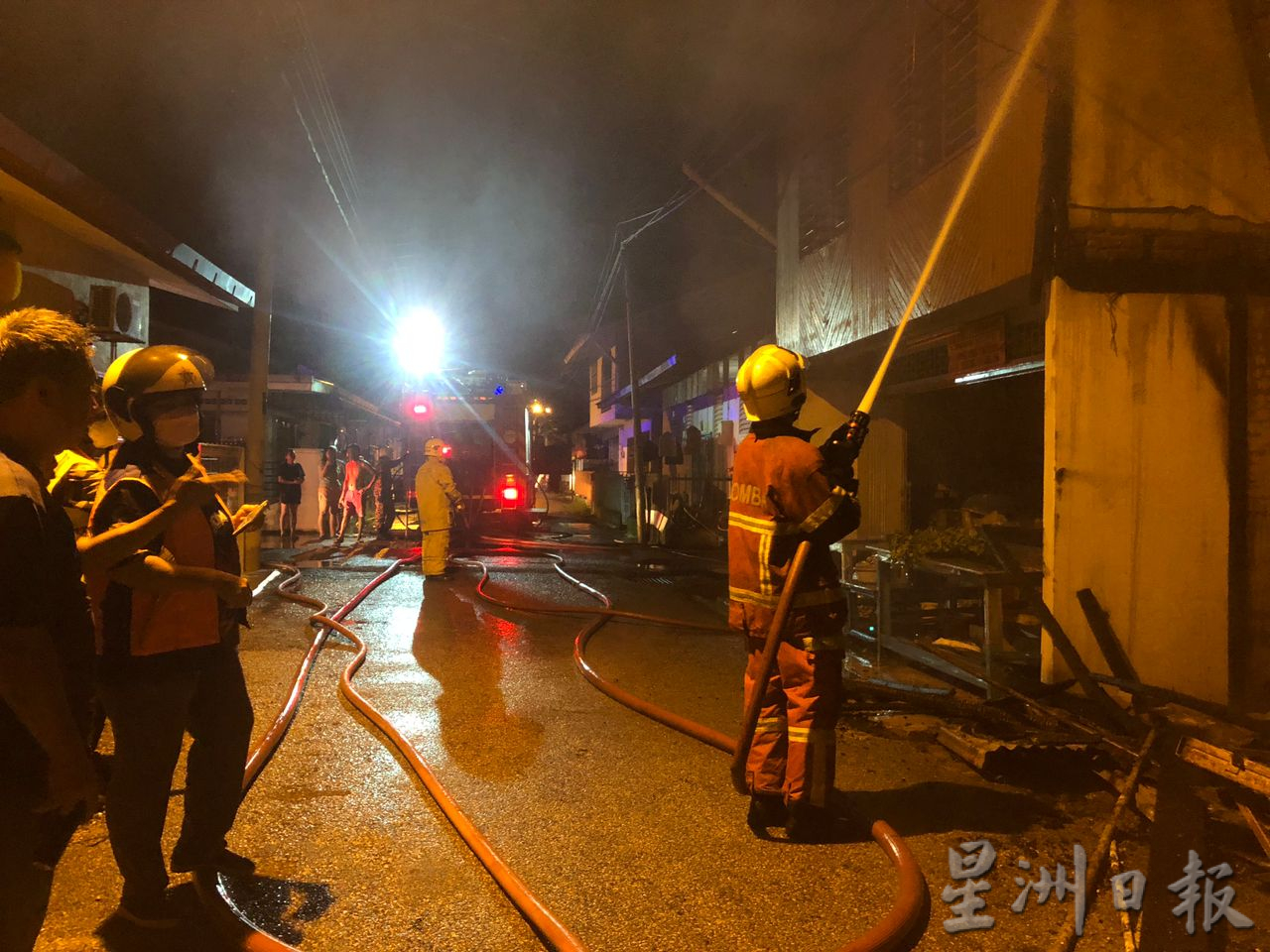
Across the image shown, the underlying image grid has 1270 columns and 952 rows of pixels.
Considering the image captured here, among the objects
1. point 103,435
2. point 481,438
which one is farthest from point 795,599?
point 481,438

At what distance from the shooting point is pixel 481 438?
1599cm

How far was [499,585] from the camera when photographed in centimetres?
991

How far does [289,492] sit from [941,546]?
472 inches

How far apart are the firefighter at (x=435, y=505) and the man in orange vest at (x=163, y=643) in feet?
22.8

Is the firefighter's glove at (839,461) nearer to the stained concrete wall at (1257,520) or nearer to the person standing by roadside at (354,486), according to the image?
the stained concrete wall at (1257,520)

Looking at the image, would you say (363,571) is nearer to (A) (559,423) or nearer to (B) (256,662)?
(B) (256,662)

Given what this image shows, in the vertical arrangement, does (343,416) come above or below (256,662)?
above

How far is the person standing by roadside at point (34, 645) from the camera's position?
5.11 ft

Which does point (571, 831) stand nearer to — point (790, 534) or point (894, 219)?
point (790, 534)

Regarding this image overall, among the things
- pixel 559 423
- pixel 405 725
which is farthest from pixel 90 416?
pixel 559 423

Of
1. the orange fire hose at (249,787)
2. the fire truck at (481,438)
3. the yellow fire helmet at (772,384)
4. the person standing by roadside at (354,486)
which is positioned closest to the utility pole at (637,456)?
the fire truck at (481,438)

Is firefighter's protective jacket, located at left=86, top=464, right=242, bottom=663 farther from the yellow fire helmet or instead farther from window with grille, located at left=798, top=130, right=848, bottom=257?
window with grille, located at left=798, top=130, right=848, bottom=257

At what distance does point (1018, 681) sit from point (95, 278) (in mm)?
9812

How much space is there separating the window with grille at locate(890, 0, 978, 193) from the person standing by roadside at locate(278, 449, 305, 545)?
11291mm
